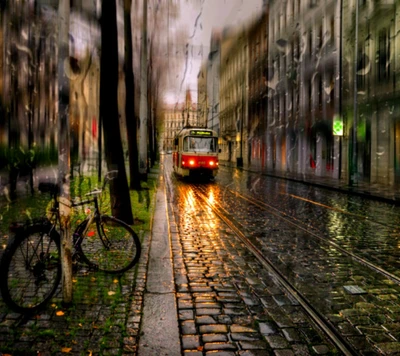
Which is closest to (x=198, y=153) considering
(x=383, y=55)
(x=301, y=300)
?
(x=383, y=55)

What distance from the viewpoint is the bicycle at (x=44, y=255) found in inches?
184

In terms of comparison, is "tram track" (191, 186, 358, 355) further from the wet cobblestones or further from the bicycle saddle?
the bicycle saddle

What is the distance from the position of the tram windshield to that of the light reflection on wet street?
1218 centimetres

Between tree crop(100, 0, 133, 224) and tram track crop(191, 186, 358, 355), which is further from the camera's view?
tree crop(100, 0, 133, 224)

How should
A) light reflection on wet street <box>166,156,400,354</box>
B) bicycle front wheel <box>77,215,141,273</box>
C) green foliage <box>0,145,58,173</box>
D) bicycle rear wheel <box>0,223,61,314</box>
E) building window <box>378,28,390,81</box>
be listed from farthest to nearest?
building window <box>378,28,390,81</box> < green foliage <box>0,145,58,173</box> < bicycle front wheel <box>77,215,141,273</box> < light reflection on wet street <box>166,156,400,354</box> < bicycle rear wheel <box>0,223,61,314</box>

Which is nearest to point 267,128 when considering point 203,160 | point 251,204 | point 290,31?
point 290,31

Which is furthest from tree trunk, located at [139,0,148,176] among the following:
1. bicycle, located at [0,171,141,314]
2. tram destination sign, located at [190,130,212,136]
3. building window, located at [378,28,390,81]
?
bicycle, located at [0,171,141,314]

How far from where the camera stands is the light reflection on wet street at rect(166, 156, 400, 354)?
4.74 m

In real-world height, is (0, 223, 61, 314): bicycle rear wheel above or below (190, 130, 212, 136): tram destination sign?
below

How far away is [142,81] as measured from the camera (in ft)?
68.3

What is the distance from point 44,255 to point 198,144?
71.6 feet

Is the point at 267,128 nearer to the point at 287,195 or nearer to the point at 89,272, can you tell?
the point at 287,195

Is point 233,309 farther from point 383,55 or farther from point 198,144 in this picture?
point 383,55

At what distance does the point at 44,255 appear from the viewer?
5.12 m
